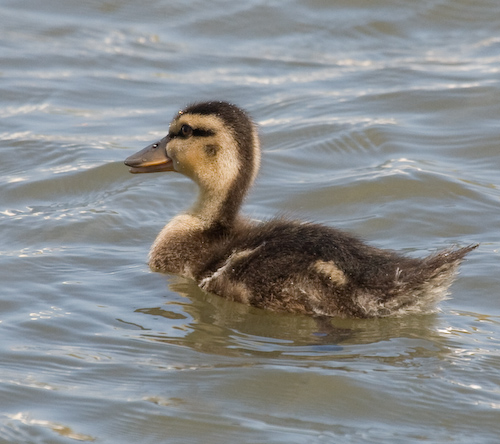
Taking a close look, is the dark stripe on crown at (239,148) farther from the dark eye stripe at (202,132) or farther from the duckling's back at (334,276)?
the duckling's back at (334,276)

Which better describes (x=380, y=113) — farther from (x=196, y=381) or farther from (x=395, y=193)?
(x=196, y=381)

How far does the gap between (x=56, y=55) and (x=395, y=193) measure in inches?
193

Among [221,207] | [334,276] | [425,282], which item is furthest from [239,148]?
[425,282]

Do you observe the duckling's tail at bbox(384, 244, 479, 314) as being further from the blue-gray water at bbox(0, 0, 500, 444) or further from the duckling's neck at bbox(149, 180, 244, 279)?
the duckling's neck at bbox(149, 180, 244, 279)

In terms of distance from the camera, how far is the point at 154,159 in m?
6.72

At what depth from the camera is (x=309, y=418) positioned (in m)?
4.50

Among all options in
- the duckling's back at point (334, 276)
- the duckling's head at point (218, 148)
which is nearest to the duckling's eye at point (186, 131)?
the duckling's head at point (218, 148)

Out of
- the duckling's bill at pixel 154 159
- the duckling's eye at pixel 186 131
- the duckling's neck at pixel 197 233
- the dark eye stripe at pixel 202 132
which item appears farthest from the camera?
the duckling's bill at pixel 154 159

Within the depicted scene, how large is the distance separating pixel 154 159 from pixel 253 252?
1.36 m

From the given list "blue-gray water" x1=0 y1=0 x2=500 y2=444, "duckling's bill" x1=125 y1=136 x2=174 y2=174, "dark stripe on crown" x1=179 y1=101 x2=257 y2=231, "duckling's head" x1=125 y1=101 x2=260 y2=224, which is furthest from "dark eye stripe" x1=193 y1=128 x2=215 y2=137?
"blue-gray water" x1=0 y1=0 x2=500 y2=444

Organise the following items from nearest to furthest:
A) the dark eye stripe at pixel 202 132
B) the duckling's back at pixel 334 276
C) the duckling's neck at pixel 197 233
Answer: the duckling's back at pixel 334 276 < the duckling's neck at pixel 197 233 < the dark eye stripe at pixel 202 132

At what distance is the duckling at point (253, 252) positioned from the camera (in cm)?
537

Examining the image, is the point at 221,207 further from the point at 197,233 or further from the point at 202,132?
the point at 202,132

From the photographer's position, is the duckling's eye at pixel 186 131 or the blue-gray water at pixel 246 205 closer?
the blue-gray water at pixel 246 205
